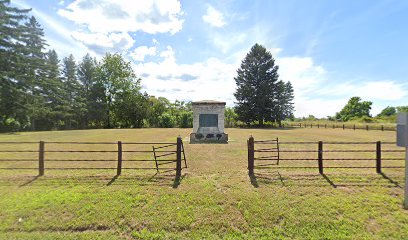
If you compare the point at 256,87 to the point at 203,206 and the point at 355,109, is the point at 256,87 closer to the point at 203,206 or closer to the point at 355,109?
the point at 203,206

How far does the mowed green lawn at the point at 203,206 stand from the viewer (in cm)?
438

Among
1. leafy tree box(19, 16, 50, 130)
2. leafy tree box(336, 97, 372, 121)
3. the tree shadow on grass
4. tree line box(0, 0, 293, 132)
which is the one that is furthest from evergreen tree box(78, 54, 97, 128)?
leafy tree box(336, 97, 372, 121)

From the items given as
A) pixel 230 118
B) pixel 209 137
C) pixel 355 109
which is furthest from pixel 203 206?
pixel 355 109

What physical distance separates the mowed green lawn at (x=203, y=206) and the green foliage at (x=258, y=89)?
38766 millimetres

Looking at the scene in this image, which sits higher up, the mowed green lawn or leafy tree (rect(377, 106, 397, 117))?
leafy tree (rect(377, 106, 397, 117))

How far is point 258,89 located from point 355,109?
70865mm

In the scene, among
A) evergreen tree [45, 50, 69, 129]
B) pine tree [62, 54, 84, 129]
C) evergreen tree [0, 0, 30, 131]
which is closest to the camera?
evergreen tree [0, 0, 30, 131]

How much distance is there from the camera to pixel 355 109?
9025cm

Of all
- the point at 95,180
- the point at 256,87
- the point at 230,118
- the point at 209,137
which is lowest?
the point at 95,180

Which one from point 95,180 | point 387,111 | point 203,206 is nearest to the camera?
point 203,206

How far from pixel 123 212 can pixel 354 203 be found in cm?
599

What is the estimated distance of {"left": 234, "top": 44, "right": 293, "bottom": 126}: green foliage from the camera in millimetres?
45562

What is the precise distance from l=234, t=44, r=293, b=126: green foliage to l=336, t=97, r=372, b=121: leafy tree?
5946 cm

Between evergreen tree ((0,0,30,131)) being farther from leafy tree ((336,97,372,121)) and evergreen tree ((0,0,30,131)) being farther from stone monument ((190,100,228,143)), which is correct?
leafy tree ((336,97,372,121))
